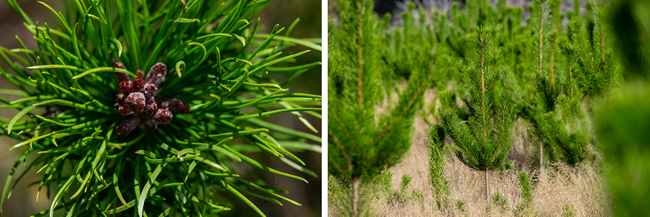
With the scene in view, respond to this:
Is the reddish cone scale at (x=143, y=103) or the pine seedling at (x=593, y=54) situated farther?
the pine seedling at (x=593, y=54)

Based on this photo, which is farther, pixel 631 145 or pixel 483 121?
pixel 483 121

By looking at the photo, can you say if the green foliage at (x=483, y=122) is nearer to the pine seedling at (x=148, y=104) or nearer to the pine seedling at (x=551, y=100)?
the pine seedling at (x=551, y=100)

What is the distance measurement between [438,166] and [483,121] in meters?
0.12

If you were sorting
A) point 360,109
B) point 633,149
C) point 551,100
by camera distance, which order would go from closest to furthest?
point 633,149 < point 360,109 < point 551,100

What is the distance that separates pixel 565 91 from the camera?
0.79 metres

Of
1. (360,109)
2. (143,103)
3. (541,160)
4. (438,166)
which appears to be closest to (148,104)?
(143,103)

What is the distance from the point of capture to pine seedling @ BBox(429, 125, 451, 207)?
735 millimetres

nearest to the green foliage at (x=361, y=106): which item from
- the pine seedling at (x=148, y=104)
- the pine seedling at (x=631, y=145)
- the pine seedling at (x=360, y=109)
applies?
the pine seedling at (x=360, y=109)

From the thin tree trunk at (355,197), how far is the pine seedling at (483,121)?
201mm

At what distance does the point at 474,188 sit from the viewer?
2.38 feet

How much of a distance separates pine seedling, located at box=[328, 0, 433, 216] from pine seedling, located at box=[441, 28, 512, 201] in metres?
0.09

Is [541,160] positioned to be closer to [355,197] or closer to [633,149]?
[355,197]

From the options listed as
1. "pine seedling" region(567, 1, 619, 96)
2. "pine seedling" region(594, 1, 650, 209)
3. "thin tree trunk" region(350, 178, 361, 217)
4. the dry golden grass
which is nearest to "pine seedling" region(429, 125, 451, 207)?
the dry golden grass

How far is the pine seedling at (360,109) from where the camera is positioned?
0.68 m
